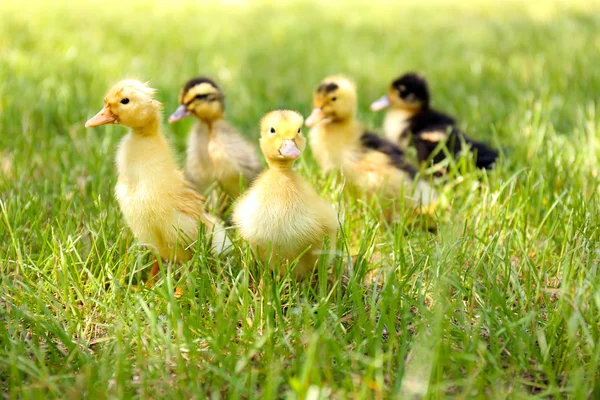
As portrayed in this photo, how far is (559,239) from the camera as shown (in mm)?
2842

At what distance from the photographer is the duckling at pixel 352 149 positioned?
353 centimetres

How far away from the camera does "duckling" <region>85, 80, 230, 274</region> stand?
2637 millimetres

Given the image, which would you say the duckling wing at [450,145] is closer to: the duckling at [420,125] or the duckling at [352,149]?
the duckling at [420,125]

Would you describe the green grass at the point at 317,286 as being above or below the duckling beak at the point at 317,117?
below

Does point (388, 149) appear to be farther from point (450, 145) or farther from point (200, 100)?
point (200, 100)

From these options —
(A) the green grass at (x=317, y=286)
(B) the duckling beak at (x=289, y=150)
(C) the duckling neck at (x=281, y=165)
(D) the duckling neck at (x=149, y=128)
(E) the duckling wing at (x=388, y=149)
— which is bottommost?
(A) the green grass at (x=317, y=286)

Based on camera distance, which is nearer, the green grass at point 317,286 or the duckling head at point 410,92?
the green grass at point 317,286

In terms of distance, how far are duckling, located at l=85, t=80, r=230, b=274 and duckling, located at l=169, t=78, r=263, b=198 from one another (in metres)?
0.70

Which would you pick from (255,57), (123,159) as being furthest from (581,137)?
(255,57)

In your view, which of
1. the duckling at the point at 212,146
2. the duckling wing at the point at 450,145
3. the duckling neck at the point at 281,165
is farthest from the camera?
the duckling wing at the point at 450,145

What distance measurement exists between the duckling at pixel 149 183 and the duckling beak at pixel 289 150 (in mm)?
469

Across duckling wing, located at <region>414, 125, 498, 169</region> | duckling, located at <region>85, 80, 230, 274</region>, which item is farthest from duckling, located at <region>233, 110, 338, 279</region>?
duckling wing, located at <region>414, 125, 498, 169</region>

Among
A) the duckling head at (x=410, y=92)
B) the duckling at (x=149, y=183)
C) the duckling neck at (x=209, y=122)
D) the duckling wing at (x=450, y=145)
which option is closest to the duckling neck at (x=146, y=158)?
the duckling at (x=149, y=183)

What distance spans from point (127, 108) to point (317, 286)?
3.59ft
